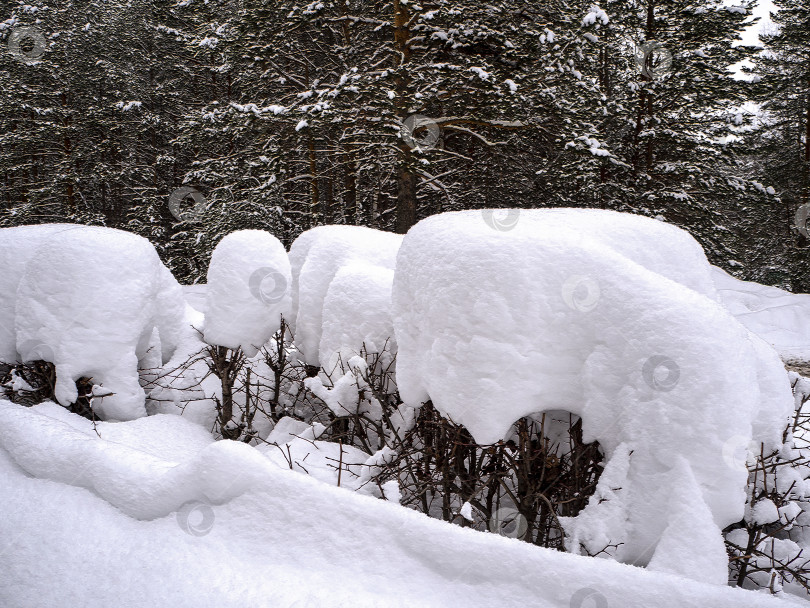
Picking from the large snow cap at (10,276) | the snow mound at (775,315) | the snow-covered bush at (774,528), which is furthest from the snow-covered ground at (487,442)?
the snow mound at (775,315)

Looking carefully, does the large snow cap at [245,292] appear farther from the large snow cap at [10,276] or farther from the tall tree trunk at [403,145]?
the tall tree trunk at [403,145]

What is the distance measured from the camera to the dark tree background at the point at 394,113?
31.8ft

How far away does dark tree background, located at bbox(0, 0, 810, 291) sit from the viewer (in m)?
9.69

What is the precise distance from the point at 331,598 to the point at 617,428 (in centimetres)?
157

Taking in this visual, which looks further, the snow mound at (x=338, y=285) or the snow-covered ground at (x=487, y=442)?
the snow mound at (x=338, y=285)

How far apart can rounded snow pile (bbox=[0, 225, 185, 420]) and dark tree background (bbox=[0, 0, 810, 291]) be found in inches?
221

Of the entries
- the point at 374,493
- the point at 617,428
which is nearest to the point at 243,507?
the point at 374,493

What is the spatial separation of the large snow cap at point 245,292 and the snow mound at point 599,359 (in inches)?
90.0

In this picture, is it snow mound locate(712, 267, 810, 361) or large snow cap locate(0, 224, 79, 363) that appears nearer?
large snow cap locate(0, 224, 79, 363)

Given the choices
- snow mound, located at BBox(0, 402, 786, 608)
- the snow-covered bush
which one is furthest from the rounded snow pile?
the snow-covered bush

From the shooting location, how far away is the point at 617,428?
8.39ft

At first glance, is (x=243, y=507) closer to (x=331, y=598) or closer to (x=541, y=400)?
(x=331, y=598)

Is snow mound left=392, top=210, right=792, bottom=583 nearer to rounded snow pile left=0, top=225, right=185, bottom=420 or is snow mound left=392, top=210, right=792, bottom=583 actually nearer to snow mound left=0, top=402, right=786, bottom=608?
snow mound left=0, top=402, right=786, bottom=608

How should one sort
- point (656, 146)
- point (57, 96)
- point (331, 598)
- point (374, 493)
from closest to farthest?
point (331, 598)
point (374, 493)
point (656, 146)
point (57, 96)
